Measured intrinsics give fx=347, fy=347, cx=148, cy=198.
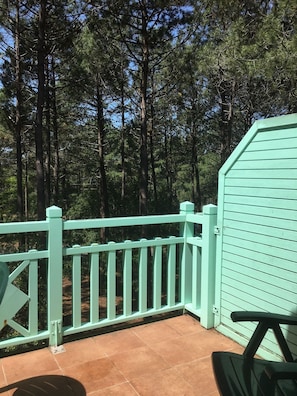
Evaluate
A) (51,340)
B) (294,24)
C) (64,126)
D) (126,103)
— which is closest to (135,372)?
(51,340)

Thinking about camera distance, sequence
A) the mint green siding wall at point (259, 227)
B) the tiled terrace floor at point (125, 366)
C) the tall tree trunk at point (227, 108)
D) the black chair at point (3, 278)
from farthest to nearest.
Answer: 1. the tall tree trunk at point (227, 108)
2. the mint green siding wall at point (259, 227)
3. the tiled terrace floor at point (125, 366)
4. the black chair at point (3, 278)

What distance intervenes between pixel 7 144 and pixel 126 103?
6794 millimetres

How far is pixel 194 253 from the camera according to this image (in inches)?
112

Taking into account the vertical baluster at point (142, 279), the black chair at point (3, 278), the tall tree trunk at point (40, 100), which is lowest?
the vertical baluster at point (142, 279)

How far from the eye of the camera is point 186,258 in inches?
115

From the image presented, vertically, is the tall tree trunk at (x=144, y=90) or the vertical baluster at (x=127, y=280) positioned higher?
the tall tree trunk at (x=144, y=90)

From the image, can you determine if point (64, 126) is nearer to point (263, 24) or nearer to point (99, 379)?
point (263, 24)

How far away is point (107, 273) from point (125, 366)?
682 millimetres

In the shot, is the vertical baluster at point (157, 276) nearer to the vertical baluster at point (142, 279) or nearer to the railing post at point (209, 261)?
the vertical baluster at point (142, 279)

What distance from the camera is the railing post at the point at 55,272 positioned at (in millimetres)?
2295

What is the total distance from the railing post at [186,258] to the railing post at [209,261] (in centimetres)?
25

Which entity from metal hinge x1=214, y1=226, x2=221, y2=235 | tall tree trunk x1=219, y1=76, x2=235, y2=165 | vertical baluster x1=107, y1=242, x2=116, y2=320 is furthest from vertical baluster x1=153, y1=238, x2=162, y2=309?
tall tree trunk x1=219, y1=76, x2=235, y2=165

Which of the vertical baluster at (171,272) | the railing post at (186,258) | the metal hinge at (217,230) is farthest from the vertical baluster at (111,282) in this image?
the metal hinge at (217,230)

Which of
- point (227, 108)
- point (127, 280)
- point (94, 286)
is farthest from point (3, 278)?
point (227, 108)
